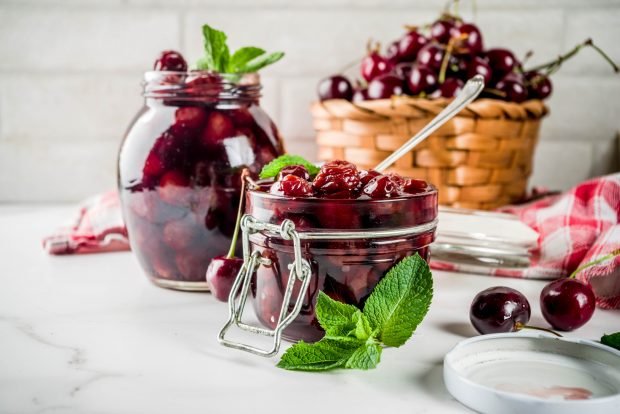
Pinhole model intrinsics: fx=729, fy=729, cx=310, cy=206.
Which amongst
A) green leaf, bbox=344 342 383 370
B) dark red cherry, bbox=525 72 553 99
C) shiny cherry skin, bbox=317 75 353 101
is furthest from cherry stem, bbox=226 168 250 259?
dark red cherry, bbox=525 72 553 99

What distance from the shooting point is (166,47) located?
157cm

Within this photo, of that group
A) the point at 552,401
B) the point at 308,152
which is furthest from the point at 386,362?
the point at 308,152

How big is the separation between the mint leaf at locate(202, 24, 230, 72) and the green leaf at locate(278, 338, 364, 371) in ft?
1.38

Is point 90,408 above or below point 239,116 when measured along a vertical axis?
below

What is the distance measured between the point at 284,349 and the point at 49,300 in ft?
1.14

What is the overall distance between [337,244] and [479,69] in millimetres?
683

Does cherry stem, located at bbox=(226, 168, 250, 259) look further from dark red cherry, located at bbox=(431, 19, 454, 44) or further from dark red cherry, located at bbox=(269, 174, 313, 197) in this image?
dark red cherry, located at bbox=(431, 19, 454, 44)

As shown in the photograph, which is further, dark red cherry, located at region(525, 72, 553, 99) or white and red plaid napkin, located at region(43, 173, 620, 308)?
dark red cherry, located at region(525, 72, 553, 99)

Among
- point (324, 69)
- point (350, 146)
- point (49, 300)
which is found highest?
point (324, 69)

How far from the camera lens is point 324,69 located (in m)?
1.59

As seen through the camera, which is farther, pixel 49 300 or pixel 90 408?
pixel 49 300

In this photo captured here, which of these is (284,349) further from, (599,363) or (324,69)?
(324,69)

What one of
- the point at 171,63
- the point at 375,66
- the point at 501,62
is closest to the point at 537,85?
the point at 501,62

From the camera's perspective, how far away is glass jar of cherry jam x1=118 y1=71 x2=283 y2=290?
2.98ft
